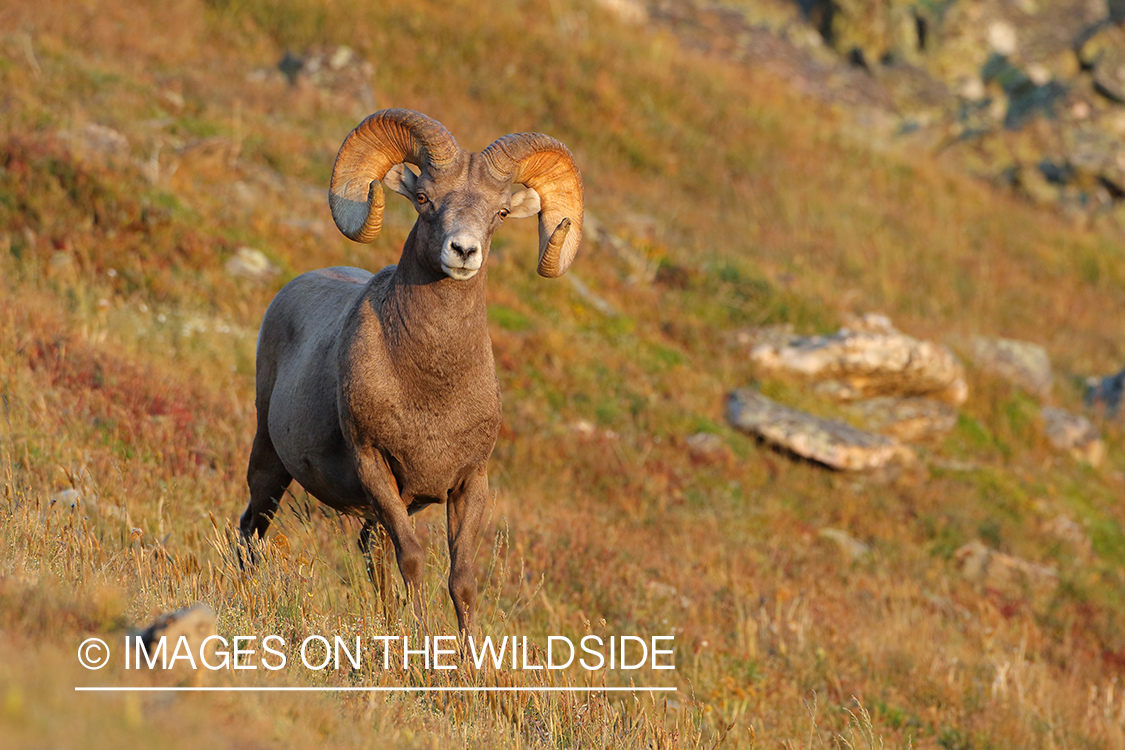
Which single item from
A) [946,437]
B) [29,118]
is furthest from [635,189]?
[29,118]

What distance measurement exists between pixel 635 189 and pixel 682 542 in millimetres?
12172

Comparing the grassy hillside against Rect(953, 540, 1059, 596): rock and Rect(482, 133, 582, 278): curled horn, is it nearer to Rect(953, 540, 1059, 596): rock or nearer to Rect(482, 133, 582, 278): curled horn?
Rect(953, 540, 1059, 596): rock

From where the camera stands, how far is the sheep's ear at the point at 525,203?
5.91 meters

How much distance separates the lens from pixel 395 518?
5.24 meters

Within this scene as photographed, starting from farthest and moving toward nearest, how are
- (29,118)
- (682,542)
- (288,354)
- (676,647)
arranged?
(29,118)
(682,542)
(676,647)
(288,354)

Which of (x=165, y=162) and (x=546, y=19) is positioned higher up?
(x=546, y=19)

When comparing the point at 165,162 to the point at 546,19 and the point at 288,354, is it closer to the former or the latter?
the point at 288,354

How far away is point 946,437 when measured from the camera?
46.9 feet

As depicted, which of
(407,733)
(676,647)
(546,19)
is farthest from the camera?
(546,19)

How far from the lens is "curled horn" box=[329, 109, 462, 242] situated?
550 centimetres

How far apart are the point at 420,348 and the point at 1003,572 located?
836 centimetres

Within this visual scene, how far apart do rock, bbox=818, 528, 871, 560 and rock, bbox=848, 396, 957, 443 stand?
3.25 m

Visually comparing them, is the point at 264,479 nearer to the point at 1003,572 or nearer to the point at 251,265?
the point at 251,265

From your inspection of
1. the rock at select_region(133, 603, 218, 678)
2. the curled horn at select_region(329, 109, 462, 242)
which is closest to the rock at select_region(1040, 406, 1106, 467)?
the curled horn at select_region(329, 109, 462, 242)
